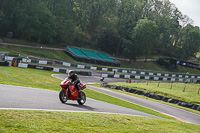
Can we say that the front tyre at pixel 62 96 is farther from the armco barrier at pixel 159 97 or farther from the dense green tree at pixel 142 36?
the dense green tree at pixel 142 36

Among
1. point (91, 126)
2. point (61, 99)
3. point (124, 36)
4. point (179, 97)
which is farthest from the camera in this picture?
point (124, 36)

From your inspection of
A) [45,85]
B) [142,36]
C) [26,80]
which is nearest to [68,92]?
[45,85]

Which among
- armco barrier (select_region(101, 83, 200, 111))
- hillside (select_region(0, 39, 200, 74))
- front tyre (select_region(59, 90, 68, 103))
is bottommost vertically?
armco barrier (select_region(101, 83, 200, 111))

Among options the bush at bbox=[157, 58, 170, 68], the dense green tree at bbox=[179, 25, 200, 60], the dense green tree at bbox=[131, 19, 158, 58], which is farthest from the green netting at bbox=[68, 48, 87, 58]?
the dense green tree at bbox=[179, 25, 200, 60]

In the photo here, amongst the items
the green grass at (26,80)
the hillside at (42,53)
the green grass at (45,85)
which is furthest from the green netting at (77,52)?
the green grass at (45,85)

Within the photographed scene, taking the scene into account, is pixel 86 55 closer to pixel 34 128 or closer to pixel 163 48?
pixel 163 48

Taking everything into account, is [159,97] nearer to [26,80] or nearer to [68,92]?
[26,80]

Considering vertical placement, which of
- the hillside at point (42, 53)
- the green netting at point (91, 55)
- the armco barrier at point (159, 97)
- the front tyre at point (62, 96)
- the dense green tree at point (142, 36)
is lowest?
the armco barrier at point (159, 97)

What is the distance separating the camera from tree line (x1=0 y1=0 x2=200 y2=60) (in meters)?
62.8

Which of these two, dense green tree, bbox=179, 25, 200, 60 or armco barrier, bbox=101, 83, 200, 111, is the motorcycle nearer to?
armco barrier, bbox=101, 83, 200, 111

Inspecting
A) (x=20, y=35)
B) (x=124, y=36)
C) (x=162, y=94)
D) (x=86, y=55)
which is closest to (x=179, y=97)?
(x=162, y=94)

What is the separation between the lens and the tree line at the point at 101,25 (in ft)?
206

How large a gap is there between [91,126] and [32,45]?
5984 cm

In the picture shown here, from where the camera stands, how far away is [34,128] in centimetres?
568
